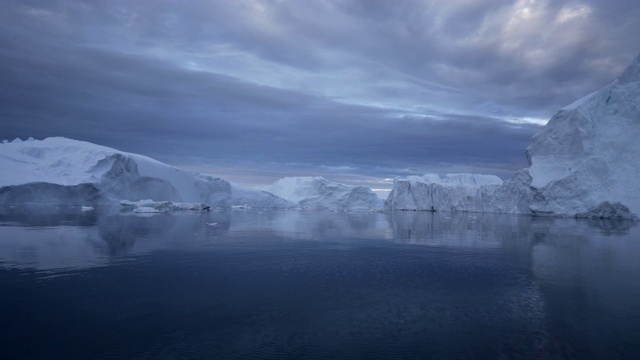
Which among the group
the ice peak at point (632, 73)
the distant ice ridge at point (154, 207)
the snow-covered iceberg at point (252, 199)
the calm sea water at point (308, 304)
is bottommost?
the calm sea water at point (308, 304)

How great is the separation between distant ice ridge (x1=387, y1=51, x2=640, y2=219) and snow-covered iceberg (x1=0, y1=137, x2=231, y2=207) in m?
43.2

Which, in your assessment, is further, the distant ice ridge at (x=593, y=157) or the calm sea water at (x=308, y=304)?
the distant ice ridge at (x=593, y=157)

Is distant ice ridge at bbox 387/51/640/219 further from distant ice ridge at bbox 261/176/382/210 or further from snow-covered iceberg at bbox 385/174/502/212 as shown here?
distant ice ridge at bbox 261/176/382/210

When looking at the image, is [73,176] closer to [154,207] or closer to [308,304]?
[154,207]

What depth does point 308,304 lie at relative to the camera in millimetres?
6988

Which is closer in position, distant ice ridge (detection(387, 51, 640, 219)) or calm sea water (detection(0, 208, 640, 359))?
calm sea water (detection(0, 208, 640, 359))

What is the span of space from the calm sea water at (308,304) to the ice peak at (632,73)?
3210 cm

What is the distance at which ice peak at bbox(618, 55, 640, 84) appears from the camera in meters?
36.4

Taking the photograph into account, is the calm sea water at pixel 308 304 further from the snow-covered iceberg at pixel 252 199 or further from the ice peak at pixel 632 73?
the snow-covered iceberg at pixel 252 199

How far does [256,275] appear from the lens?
9.27 meters

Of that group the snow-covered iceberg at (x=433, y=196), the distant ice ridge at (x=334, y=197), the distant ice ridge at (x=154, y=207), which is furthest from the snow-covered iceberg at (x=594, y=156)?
the distant ice ridge at (x=334, y=197)

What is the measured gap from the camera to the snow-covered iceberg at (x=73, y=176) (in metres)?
42.1

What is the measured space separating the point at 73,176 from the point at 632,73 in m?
54.6

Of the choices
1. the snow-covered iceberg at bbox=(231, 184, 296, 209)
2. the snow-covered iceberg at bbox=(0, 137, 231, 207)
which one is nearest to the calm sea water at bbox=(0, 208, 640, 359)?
the snow-covered iceberg at bbox=(0, 137, 231, 207)
